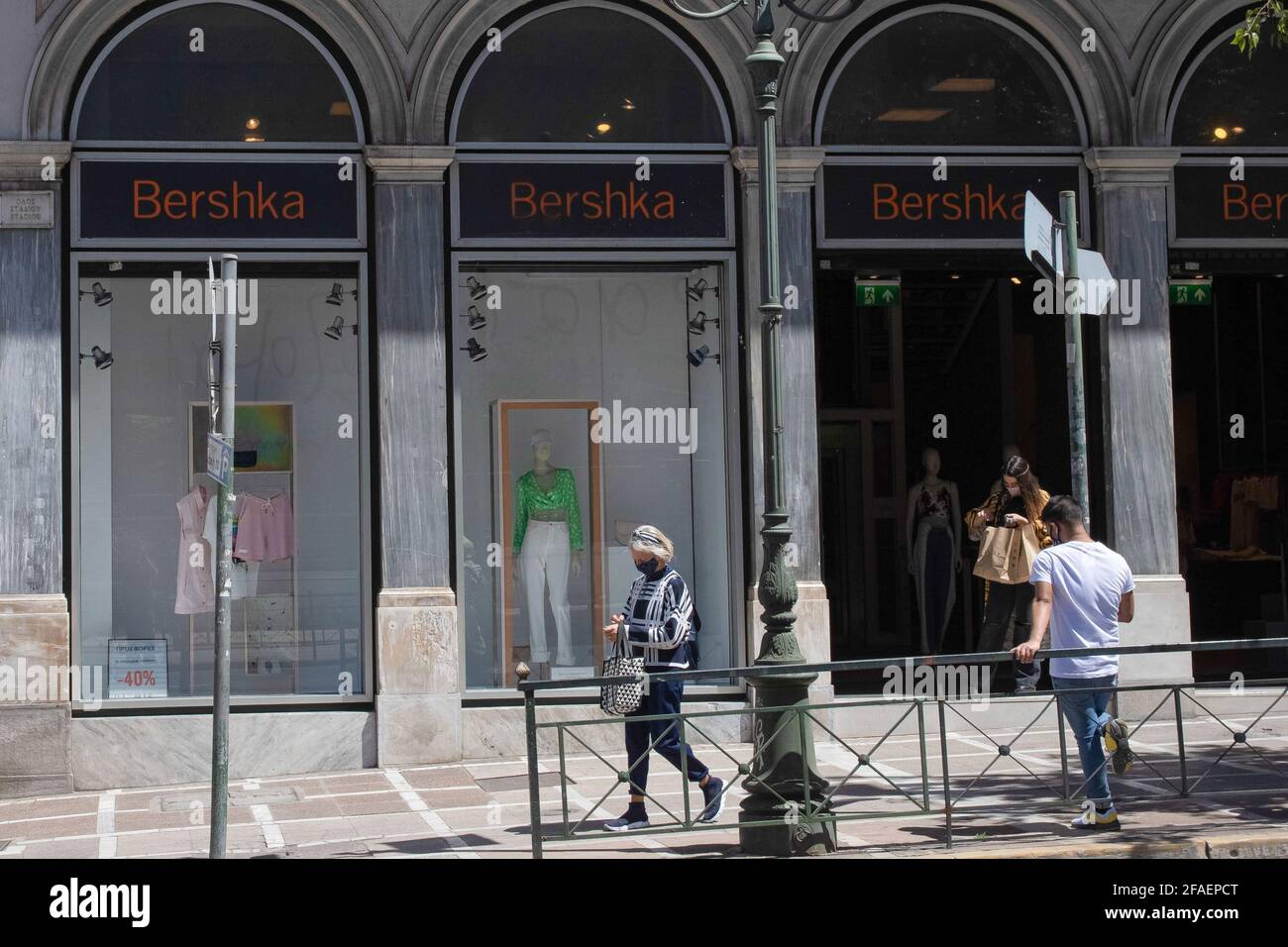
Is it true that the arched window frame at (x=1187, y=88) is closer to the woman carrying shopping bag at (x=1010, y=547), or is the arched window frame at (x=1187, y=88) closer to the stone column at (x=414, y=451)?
the woman carrying shopping bag at (x=1010, y=547)

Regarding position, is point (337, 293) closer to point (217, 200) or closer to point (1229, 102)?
point (217, 200)

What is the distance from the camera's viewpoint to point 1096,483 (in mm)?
13398

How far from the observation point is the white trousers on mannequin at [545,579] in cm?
1293

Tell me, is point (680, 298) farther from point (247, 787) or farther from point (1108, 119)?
point (247, 787)

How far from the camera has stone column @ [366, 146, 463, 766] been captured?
12.1 m

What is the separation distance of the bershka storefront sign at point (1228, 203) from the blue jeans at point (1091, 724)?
609 centimetres

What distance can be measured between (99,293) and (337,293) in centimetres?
185

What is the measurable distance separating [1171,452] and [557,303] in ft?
17.6

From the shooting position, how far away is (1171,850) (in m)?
7.89

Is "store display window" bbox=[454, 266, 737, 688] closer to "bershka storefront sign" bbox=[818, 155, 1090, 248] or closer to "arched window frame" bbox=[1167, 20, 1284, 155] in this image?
"bershka storefront sign" bbox=[818, 155, 1090, 248]

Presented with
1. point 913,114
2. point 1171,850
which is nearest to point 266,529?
point 913,114

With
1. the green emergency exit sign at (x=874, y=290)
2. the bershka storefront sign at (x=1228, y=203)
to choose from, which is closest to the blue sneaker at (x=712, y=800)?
the green emergency exit sign at (x=874, y=290)

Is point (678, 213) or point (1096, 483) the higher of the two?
point (678, 213)
